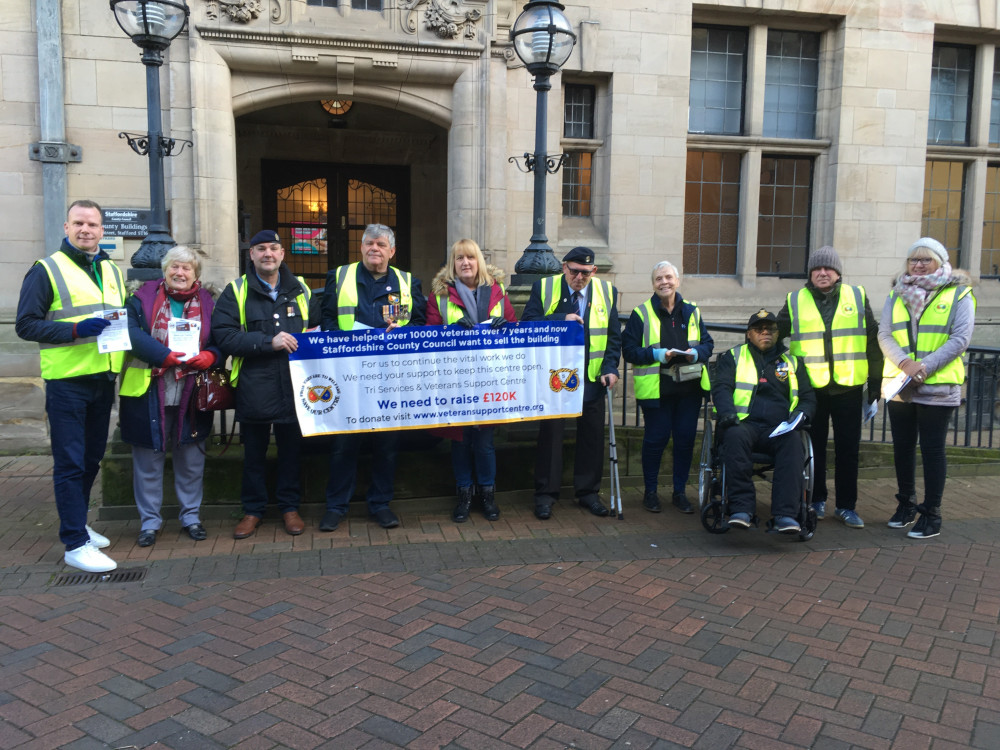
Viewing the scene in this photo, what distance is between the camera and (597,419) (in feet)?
20.0

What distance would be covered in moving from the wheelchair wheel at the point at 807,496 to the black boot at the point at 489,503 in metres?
2.11

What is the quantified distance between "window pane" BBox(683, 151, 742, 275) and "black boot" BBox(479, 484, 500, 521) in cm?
549

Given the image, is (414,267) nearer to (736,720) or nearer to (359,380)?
(359,380)

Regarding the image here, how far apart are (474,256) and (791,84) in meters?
6.88

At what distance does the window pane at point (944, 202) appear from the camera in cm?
1099

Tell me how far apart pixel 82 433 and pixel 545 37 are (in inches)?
174

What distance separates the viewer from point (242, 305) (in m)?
5.37

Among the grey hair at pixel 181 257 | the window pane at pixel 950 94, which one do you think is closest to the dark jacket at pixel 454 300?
the grey hair at pixel 181 257

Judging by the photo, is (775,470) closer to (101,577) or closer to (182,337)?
(182,337)

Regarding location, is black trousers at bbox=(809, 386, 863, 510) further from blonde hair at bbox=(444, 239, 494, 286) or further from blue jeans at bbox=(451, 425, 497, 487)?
blonde hair at bbox=(444, 239, 494, 286)

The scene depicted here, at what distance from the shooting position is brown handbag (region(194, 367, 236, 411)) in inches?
210

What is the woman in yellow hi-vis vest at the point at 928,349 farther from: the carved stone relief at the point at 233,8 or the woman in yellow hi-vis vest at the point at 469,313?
the carved stone relief at the point at 233,8

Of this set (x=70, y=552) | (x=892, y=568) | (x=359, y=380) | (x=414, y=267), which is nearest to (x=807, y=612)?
(x=892, y=568)

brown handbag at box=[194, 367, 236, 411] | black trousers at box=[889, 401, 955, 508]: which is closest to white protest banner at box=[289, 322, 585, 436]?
brown handbag at box=[194, 367, 236, 411]
